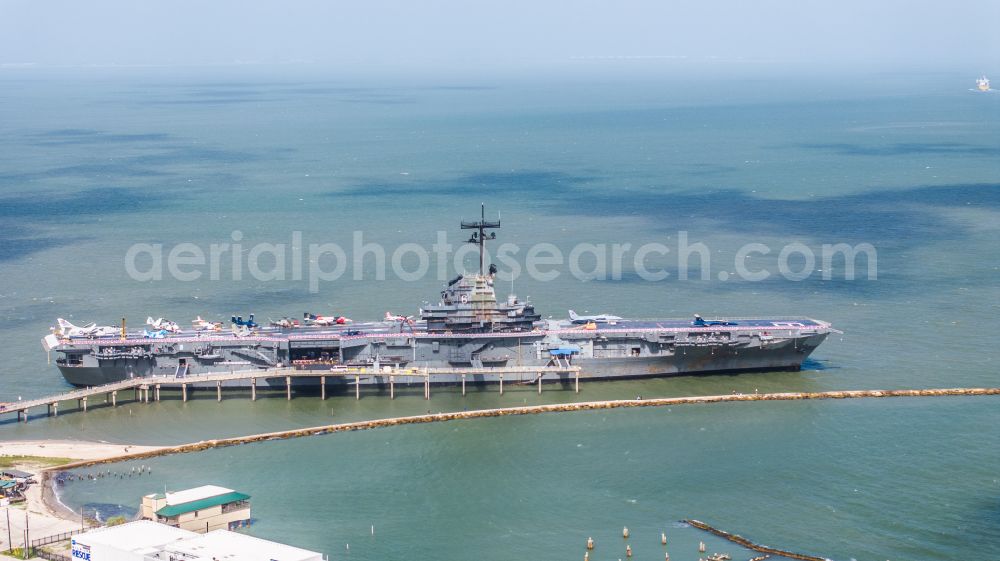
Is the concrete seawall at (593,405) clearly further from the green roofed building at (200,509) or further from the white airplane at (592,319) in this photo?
the green roofed building at (200,509)

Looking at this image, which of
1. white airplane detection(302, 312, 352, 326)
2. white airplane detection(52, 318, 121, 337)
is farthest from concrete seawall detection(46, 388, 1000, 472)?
white airplane detection(52, 318, 121, 337)

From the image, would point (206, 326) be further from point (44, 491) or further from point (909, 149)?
point (909, 149)

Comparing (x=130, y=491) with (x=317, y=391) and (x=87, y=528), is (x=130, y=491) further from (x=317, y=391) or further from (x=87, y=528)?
(x=317, y=391)

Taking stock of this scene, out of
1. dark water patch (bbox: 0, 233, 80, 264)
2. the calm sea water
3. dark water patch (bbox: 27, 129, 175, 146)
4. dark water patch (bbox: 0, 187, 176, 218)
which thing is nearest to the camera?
the calm sea water

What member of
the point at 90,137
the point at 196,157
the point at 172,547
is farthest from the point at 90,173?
the point at 172,547

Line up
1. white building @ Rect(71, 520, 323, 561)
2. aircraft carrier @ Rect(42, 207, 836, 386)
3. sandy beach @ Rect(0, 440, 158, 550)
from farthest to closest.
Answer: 1. aircraft carrier @ Rect(42, 207, 836, 386)
2. sandy beach @ Rect(0, 440, 158, 550)
3. white building @ Rect(71, 520, 323, 561)

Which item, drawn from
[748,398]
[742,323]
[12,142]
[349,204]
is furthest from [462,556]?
[12,142]

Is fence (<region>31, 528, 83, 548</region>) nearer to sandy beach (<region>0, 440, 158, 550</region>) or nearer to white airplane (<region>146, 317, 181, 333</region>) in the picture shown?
sandy beach (<region>0, 440, 158, 550</region>)
